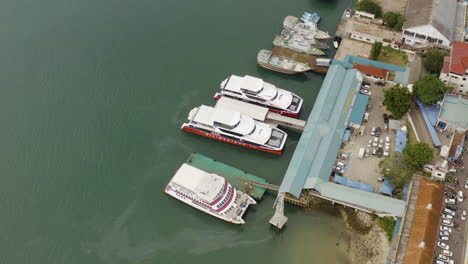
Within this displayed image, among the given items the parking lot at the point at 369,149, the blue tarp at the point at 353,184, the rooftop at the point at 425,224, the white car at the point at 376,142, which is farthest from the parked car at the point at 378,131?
the rooftop at the point at 425,224

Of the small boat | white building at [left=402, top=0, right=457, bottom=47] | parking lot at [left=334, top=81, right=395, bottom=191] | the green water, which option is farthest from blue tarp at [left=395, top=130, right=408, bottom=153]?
the small boat

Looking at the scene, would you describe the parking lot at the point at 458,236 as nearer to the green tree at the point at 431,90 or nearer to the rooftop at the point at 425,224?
the rooftop at the point at 425,224

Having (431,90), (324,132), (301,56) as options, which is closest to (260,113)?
(324,132)

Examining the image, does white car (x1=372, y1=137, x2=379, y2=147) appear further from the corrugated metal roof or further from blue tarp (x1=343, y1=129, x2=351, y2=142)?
the corrugated metal roof

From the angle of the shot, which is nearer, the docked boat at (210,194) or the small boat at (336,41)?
the docked boat at (210,194)

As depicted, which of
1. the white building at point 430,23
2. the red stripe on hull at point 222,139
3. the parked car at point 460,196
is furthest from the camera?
the white building at point 430,23

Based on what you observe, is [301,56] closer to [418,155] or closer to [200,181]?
[418,155]
